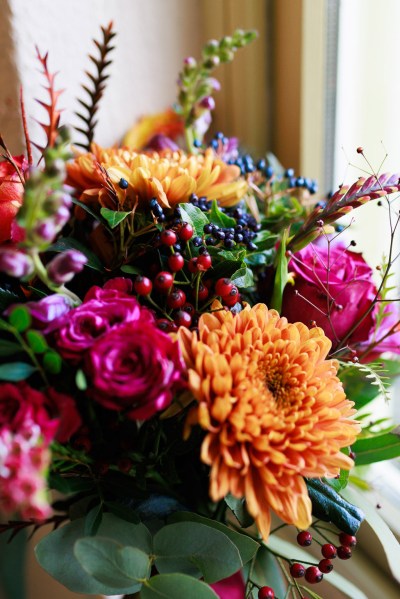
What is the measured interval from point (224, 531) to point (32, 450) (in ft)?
0.76

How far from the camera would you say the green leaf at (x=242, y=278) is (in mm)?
452

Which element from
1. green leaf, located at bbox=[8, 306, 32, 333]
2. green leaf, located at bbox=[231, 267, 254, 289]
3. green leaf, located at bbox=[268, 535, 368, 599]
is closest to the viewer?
green leaf, located at bbox=[8, 306, 32, 333]

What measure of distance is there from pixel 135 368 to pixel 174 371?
3 centimetres

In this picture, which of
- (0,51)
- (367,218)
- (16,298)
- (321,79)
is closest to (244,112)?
(321,79)

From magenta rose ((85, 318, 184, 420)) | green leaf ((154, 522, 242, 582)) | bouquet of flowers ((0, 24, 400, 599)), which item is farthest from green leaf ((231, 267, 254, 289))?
green leaf ((154, 522, 242, 582))

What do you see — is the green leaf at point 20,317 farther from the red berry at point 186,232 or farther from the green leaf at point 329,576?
the green leaf at point 329,576

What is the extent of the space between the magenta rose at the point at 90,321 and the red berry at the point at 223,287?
68 millimetres

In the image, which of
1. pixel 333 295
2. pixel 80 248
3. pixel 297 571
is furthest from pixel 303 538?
pixel 80 248

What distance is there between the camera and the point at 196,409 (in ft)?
1.24

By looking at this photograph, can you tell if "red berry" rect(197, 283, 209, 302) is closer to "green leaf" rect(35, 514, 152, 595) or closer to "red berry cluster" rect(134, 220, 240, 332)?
"red berry cluster" rect(134, 220, 240, 332)

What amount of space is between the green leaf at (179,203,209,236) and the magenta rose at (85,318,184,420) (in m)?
0.13

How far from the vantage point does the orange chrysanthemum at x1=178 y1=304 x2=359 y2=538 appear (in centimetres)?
36

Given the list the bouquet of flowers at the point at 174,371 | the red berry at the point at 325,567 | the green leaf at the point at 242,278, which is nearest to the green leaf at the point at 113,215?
the bouquet of flowers at the point at 174,371

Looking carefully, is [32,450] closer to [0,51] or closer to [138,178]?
[138,178]
